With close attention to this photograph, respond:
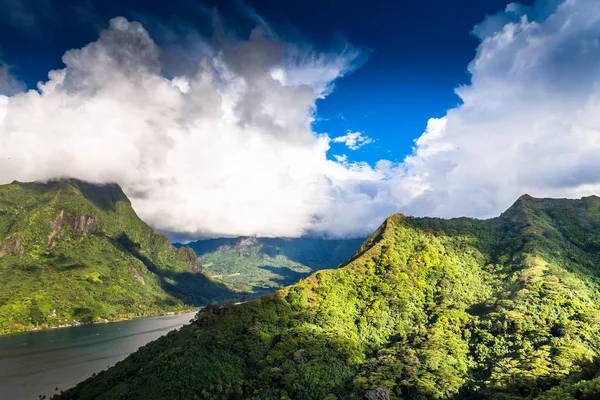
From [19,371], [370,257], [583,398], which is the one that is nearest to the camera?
[583,398]

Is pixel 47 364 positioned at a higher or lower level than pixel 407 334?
lower

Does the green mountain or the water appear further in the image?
the water

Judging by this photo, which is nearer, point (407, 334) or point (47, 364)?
point (407, 334)

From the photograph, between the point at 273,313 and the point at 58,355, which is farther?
the point at 58,355

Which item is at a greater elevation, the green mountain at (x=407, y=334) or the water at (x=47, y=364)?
the green mountain at (x=407, y=334)

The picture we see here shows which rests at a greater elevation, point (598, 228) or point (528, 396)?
point (598, 228)

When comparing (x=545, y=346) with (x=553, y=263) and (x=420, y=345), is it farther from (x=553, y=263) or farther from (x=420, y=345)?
(x=553, y=263)

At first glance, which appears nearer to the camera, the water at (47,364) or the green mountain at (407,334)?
the green mountain at (407,334)

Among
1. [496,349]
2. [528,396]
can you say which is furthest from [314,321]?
[528,396]
